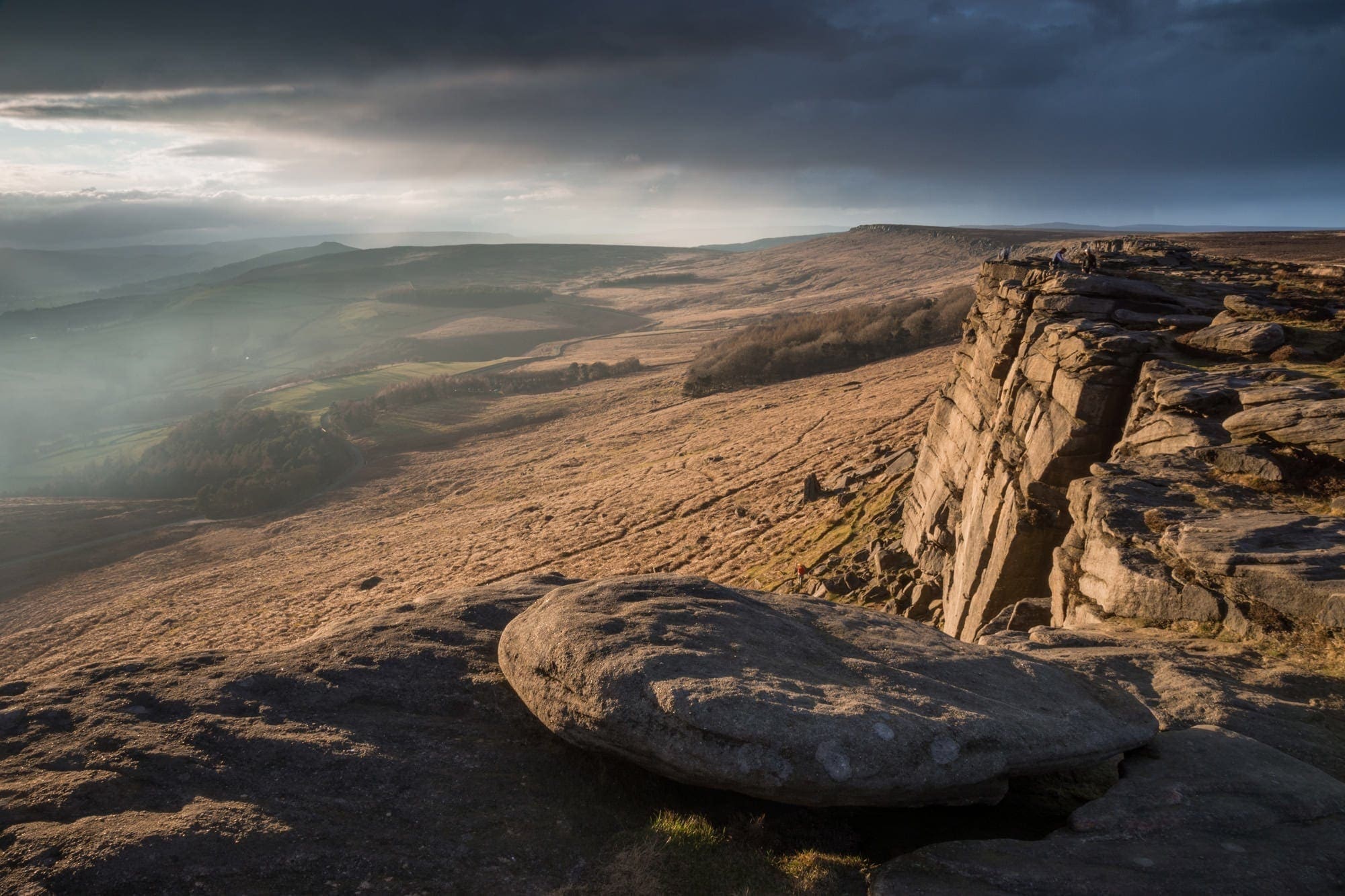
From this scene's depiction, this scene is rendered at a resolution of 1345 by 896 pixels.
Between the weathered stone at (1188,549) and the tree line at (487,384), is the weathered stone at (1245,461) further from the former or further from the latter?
the tree line at (487,384)

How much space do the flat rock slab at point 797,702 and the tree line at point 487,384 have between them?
2829 inches

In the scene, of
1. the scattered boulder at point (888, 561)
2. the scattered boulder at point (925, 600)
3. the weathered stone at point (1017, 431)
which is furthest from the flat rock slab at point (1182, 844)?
the scattered boulder at point (888, 561)

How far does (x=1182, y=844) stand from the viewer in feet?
21.8

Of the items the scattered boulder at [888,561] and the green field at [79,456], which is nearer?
the scattered boulder at [888,561]

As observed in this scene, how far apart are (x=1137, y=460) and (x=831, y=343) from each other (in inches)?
1748

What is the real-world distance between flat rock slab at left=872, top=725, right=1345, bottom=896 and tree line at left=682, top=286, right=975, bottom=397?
158ft

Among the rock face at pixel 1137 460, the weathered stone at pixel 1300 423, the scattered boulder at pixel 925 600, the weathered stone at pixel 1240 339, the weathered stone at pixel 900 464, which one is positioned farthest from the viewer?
the weathered stone at pixel 900 464

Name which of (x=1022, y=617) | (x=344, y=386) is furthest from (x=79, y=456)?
(x=1022, y=617)

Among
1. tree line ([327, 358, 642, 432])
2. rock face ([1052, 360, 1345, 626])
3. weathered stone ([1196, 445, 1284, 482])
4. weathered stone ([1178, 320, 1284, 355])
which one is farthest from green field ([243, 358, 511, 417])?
weathered stone ([1196, 445, 1284, 482])

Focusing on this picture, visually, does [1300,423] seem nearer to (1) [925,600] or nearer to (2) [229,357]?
(1) [925,600]

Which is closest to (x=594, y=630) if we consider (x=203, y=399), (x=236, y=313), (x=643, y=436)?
(x=643, y=436)

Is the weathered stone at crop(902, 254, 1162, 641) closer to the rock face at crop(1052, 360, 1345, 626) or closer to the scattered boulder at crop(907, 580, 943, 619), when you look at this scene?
the scattered boulder at crop(907, 580, 943, 619)

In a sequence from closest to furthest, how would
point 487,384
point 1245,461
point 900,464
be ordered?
point 1245,461 < point 900,464 < point 487,384

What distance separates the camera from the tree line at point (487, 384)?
258 ft
